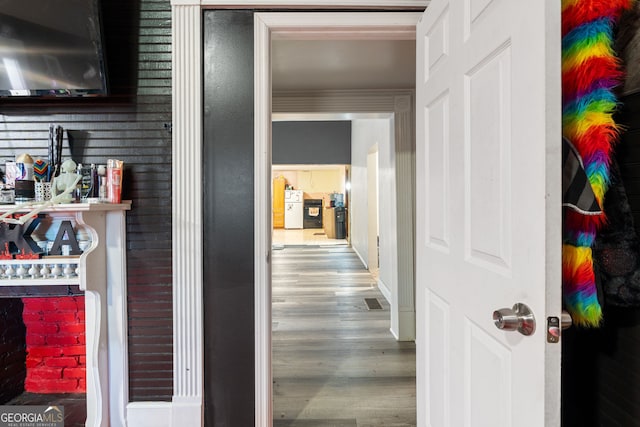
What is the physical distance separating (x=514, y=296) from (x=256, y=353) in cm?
122

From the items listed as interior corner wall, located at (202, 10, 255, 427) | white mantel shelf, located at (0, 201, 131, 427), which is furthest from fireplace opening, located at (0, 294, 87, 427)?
interior corner wall, located at (202, 10, 255, 427)

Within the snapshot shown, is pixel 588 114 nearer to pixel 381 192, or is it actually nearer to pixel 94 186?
pixel 94 186

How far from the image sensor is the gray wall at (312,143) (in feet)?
24.0

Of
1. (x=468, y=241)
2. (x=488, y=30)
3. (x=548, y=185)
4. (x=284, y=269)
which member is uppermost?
(x=488, y=30)

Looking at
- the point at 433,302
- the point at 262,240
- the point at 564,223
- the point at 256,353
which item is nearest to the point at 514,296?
the point at 564,223

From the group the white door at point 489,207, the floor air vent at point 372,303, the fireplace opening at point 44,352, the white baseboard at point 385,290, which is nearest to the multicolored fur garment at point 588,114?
the white door at point 489,207

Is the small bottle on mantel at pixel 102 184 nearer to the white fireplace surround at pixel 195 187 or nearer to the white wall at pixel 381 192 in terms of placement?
the white fireplace surround at pixel 195 187

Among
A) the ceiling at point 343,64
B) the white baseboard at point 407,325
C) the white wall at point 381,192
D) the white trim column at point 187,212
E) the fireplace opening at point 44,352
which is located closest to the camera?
the white trim column at point 187,212

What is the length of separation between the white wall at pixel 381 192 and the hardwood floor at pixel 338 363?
1.77ft

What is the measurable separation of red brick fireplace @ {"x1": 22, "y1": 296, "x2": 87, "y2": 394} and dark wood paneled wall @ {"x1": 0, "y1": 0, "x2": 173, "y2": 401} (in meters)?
0.42

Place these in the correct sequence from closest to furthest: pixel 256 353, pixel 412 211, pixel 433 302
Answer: pixel 433 302, pixel 256 353, pixel 412 211

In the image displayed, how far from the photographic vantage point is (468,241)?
1.07 metres

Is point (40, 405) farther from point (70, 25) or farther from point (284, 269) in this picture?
point (284, 269)

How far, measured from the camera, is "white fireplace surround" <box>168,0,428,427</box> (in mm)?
1628
